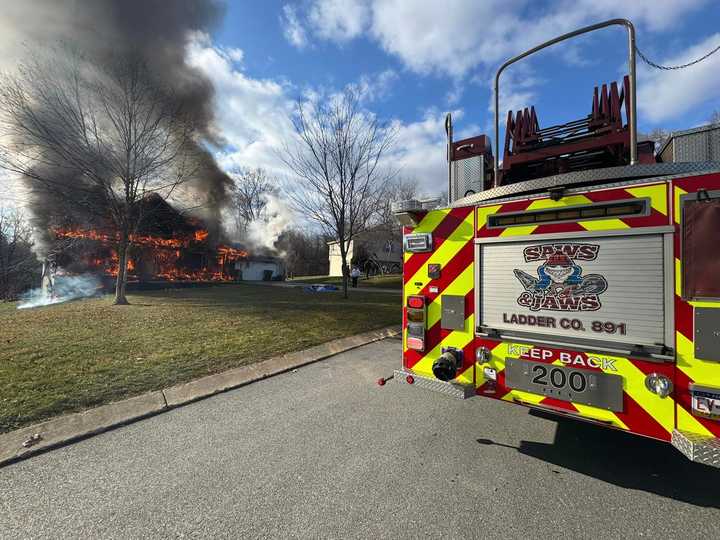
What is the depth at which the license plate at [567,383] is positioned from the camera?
201 cm

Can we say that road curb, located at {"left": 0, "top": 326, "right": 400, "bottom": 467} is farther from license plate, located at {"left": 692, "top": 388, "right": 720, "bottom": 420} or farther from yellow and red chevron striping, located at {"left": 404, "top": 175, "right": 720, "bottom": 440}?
license plate, located at {"left": 692, "top": 388, "right": 720, "bottom": 420}

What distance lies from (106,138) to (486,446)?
14.0 meters

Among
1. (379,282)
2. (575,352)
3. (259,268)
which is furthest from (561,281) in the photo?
(259,268)

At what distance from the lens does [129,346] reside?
217 inches

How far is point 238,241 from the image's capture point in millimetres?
29875

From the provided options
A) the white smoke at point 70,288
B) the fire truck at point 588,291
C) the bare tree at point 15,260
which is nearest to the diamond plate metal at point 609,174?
the fire truck at point 588,291

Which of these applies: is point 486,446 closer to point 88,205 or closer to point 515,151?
point 515,151

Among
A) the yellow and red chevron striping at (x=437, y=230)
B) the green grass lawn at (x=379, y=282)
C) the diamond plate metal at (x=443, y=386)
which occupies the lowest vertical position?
the green grass lawn at (x=379, y=282)

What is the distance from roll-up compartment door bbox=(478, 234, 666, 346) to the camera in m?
1.93

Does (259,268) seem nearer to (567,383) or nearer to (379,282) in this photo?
(379,282)

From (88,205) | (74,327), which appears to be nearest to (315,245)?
(88,205)

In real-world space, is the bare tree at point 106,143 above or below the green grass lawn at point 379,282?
above

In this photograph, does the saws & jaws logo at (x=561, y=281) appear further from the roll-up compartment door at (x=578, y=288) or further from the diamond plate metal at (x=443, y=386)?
the diamond plate metal at (x=443, y=386)

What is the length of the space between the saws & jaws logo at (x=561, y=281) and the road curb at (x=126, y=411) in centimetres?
338
